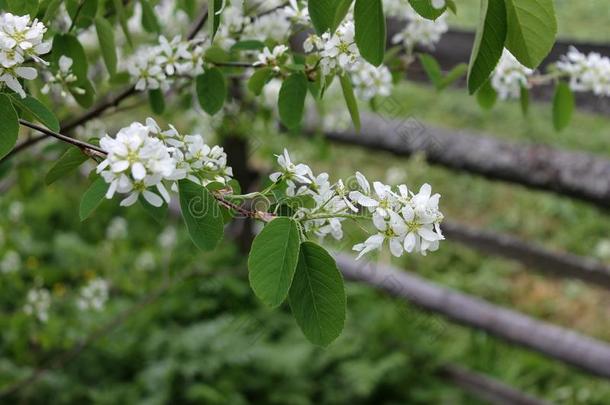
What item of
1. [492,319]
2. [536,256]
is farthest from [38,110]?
[536,256]

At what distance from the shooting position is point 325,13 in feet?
2.26

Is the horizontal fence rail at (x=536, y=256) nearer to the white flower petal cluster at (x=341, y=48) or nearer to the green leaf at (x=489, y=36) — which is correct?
the white flower petal cluster at (x=341, y=48)

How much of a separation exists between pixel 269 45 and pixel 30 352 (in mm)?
2088

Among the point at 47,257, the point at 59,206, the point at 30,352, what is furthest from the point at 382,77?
the point at 59,206

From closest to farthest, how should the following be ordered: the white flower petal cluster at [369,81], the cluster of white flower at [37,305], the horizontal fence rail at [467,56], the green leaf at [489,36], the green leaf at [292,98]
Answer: the green leaf at [489,36] → the green leaf at [292,98] → the white flower petal cluster at [369,81] → the cluster of white flower at [37,305] → the horizontal fence rail at [467,56]

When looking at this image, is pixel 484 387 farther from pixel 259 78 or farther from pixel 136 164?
pixel 136 164

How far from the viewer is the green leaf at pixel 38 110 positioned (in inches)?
29.5

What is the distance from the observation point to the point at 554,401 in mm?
2910

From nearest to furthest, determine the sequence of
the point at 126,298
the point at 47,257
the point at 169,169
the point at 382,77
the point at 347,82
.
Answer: the point at 169,169, the point at 347,82, the point at 382,77, the point at 126,298, the point at 47,257

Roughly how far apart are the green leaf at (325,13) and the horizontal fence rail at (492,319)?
6.94 ft

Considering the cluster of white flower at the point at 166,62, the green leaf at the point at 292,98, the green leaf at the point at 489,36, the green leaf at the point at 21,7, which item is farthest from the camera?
the cluster of white flower at the point at 166,62

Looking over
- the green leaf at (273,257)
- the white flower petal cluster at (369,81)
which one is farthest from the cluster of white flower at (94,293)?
the green leaf at (273,257)

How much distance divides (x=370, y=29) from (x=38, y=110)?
363 millimetres

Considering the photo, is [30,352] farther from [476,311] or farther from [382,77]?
[382,77]
